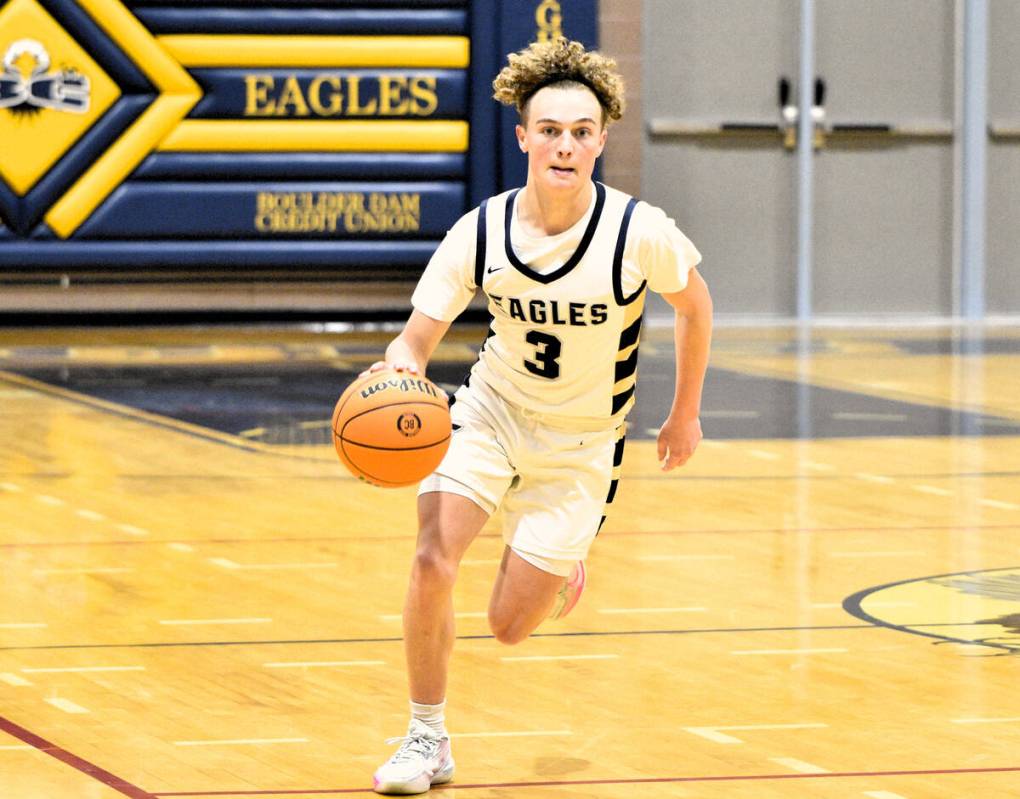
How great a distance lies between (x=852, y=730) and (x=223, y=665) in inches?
55.7

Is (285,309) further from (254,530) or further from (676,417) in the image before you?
(676,417)

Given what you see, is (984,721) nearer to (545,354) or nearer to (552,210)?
(545,354)

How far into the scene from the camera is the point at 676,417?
3996mm

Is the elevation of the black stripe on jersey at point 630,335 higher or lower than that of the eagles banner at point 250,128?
lower

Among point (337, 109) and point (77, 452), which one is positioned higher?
point (337, 109)

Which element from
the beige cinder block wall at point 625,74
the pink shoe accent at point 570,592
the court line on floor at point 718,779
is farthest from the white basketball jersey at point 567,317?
the beige cinder block wall at point 625,74

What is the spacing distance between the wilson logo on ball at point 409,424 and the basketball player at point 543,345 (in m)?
0.11

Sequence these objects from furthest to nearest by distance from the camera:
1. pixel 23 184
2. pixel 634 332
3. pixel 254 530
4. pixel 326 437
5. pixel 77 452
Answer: pixel 23 184 → pixel 326 437 → pixel 77 452 → pixel 254 530 → pixel 634 332

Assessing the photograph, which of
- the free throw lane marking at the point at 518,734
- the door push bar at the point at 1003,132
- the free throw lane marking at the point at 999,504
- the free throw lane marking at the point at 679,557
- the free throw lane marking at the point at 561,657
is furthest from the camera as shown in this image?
the door push bar at the point at 1003,132

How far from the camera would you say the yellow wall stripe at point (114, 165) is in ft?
41.8

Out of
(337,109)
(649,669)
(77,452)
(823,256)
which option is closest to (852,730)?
(649,669)

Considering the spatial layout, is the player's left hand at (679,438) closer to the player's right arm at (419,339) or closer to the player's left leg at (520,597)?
the player's left leg at (520,597)

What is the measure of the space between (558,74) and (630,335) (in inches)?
20.2

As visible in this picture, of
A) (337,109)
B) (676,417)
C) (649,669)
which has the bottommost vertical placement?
(649,669)
